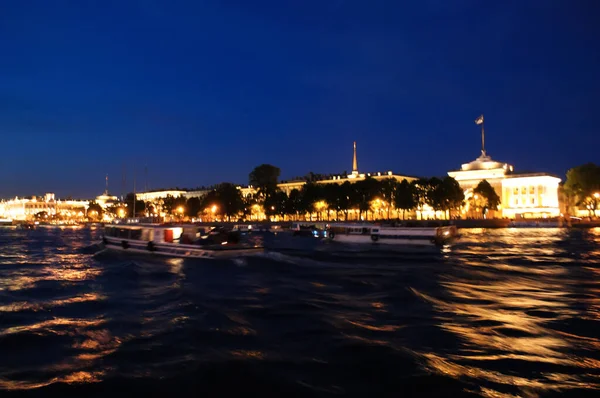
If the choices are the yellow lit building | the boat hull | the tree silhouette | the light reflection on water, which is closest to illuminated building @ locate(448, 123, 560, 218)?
the yellow lit building

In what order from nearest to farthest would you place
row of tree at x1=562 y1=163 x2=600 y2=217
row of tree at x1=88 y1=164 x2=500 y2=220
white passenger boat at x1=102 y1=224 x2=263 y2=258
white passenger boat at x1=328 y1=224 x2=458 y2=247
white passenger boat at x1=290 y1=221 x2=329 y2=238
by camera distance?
white passenger boat at x1=102 y1=224 x2=263 y2=258 < white passenger boat at x1=328 y1=224 x2=458 y2=247 < white passenger boat at x1=290 y1=221 x2=329 y2=238 < row of tree at x1=562 y1=163 x2=600 y2=217 < row of tree at x1=88 y1=164 x2=500 y2=220

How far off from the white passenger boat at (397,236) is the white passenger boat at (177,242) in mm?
21766

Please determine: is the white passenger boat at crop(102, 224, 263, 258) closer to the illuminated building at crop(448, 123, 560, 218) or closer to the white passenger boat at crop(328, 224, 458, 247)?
the white passenger boat at crop(328, 224, 458, 247)

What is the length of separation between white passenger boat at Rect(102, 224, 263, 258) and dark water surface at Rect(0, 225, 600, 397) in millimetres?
11200

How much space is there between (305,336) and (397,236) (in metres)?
46.2

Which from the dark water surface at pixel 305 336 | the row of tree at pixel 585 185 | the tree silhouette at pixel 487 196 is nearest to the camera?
the dark water surface at pixel 305 336

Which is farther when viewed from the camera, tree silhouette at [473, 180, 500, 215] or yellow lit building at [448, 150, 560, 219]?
yellow lit building at [448, 150, 560, 219]

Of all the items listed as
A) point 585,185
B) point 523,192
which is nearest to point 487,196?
point 585,185

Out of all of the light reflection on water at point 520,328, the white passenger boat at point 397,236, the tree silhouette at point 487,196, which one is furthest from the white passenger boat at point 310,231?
the light reflection on water at point 520,328

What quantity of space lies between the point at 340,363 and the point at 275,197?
150m

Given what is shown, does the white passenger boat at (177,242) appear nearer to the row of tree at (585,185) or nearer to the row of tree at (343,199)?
the row of tree at (343,199)

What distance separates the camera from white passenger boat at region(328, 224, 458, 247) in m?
55.8

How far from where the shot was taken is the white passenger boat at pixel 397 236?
183 ft

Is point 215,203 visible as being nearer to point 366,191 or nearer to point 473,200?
point 366,191
